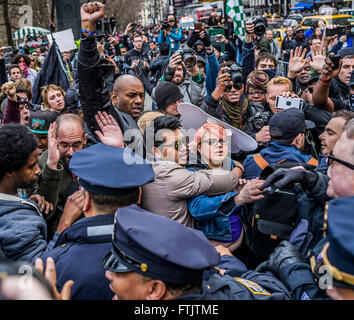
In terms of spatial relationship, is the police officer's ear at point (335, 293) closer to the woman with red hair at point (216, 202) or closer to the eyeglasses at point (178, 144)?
the woman with red hair at point (216, 202)

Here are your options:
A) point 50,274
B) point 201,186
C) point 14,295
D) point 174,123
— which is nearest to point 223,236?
point 201,186

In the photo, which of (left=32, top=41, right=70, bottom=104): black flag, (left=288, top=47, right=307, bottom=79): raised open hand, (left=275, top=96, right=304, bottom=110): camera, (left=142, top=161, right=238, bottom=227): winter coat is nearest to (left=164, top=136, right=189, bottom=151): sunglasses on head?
(left=142, top=161, right=238, bottom=227): winter coat

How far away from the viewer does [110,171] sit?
6.34 feet

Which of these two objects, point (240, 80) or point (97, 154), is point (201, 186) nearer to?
point (97, 154)

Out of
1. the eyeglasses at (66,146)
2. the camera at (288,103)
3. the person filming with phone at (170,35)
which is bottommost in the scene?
the eyeglasses at (66,146)

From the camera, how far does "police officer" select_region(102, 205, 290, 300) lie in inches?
55.9

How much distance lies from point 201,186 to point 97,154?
746 millimetres

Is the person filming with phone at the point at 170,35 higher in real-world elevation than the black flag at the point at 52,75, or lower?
higher

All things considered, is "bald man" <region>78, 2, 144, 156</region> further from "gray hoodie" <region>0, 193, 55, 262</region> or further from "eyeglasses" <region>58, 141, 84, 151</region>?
"gray hoodie" <region>0, 193, 55, 262</region>

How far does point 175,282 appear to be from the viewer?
1.42 m

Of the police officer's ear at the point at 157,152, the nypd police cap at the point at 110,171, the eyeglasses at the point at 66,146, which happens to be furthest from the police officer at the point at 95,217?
the eyeglasses at the point at 66,146

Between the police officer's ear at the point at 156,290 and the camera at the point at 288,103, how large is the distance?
283 cm

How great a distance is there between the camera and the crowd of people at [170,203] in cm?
145

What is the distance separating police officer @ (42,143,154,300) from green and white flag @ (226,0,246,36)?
217 inches
